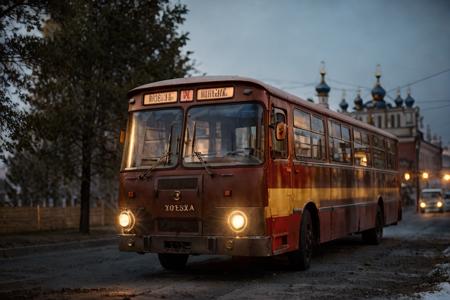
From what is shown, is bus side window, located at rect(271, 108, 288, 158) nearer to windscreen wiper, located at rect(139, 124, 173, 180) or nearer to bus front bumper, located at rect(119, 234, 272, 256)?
bus front bumper, located at rect(119, 234, 272, 256)

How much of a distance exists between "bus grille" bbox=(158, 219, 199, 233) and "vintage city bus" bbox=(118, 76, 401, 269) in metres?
0.02

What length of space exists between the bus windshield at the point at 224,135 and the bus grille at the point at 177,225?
93cm

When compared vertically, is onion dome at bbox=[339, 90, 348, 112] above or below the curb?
above

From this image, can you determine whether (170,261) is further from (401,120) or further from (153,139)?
(401,120)

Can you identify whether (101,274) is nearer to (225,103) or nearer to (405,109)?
(225,103)

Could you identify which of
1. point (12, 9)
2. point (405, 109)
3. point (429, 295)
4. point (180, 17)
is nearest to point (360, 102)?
point (405, 109)

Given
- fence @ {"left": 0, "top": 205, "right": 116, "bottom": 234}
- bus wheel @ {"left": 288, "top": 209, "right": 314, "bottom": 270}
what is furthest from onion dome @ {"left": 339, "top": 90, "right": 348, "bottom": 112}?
bus wheel @ {"left": 288, "top": 209, "right": 314, "bottom": 270}

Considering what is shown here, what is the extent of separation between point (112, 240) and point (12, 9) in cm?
797

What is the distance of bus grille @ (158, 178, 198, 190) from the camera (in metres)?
10.6

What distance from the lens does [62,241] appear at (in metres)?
20.1

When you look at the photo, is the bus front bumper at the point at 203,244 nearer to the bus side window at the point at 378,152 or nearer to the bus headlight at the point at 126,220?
the bus headlight at the point at 126,220

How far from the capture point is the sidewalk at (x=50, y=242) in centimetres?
1709

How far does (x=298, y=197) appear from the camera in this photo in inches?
469

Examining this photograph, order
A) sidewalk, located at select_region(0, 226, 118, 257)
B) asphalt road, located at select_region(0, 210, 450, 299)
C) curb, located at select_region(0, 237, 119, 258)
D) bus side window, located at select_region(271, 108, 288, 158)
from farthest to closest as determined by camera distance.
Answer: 1. sidewalk, located at select_region(0, 226, 118, 257)
2. curb, located at select_region(0, 237, 119, 258)
3. bus side window, located at select_region(271, 108, 288, 158)
4. asphalt road, located at select_region(0, 210, 450, 299)
